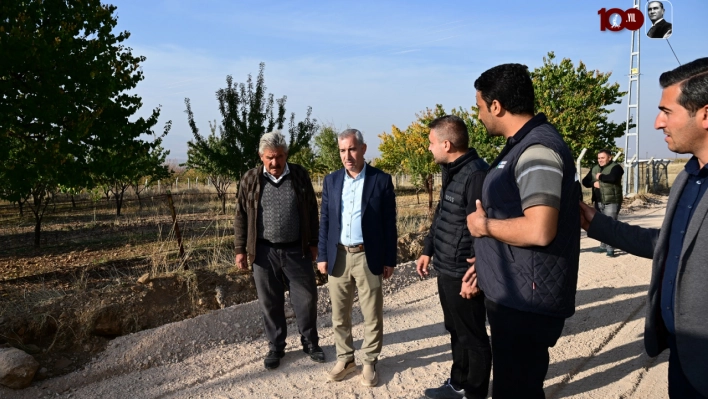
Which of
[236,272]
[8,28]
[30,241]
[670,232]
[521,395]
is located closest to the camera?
[670,232]

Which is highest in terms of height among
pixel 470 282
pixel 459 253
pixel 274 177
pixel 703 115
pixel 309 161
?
pixel 309 161

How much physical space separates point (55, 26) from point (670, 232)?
11.0 metres

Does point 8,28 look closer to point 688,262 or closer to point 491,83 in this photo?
point 491,83

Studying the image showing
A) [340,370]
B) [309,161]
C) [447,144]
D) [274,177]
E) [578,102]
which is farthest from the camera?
[309,161]

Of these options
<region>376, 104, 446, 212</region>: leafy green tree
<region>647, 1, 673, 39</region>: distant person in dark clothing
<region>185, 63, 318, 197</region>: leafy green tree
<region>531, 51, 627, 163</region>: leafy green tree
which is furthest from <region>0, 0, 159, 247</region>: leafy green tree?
<region>647, 1, 673, 39</region>: distant person in dark clothing

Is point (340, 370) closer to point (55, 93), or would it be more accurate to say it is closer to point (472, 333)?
point (472, 333)

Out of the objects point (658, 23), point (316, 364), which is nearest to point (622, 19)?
point (658, 23)

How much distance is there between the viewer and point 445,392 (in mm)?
3779

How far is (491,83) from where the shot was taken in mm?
2426

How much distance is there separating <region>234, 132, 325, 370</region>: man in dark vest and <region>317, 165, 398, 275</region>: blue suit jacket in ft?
1.11

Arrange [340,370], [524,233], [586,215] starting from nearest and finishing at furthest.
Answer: [524,233], [586,215], [340,370]

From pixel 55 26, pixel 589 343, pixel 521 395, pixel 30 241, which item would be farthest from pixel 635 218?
pixel 30 241

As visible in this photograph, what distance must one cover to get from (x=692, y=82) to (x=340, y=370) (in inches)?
128

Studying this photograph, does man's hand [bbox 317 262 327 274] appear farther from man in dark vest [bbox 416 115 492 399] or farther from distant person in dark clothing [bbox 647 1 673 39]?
distant person in dark clothing [bbox 647 1 673 39]
